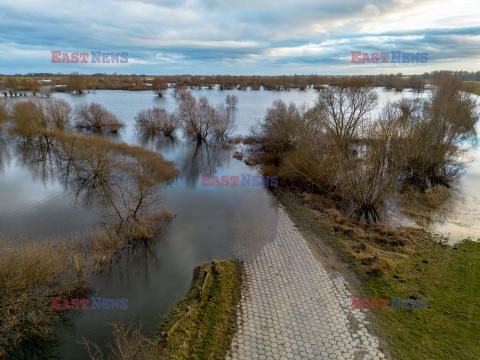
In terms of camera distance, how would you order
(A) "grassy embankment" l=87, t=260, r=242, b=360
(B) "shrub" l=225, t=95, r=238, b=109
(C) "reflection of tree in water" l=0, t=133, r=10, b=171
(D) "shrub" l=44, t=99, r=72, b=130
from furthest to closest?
(B) "shrub" l=225, t=95, r=238, b=109 → (D) "shrub" l=44, t=99, r=72, b=130 → (C) "reflection of tree in water" l=0, t=133, r=10, b=171 → (A) "grassy embankment" l=87, t=260, r=242, b=360

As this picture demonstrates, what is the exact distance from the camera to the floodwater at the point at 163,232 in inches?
459

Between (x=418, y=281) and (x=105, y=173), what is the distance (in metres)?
26.6

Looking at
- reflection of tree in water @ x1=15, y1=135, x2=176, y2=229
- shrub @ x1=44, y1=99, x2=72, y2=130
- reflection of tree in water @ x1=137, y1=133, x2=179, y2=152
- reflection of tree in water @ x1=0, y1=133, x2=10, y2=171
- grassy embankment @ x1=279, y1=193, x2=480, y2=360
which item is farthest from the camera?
reflection of tree in water @ x1=137, y1=133, x2=179, y2=152

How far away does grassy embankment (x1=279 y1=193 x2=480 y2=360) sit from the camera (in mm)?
9898

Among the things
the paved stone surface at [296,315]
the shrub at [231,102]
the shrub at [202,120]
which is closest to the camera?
the paved stone surface at [296,315]

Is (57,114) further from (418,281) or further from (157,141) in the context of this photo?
(418,281)

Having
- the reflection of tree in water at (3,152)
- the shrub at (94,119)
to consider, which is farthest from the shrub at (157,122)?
the reflection of tree in water at (3,152)

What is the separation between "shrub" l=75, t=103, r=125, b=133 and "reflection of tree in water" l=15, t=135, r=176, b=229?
36.9 feet

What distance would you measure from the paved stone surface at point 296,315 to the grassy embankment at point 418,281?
123 centimetres

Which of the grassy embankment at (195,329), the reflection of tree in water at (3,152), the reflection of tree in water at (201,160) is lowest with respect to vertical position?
the grassy embankment at (195,329)

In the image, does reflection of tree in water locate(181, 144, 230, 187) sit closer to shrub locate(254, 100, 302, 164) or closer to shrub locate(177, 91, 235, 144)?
shrub locate(177, 91, 235, 144)

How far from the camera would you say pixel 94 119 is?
47.2 meters

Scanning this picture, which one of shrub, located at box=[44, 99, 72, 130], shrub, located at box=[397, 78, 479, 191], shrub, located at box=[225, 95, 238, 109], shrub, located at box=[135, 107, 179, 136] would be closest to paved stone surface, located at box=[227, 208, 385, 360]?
shrub, located at box=[397, 78, 479, 191]

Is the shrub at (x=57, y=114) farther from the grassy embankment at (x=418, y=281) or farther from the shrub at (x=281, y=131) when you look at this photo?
the grassy embankment at (x=418, y=281)
